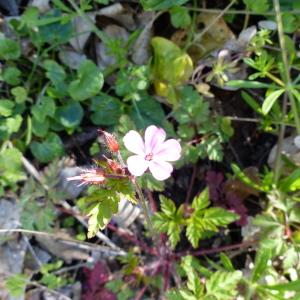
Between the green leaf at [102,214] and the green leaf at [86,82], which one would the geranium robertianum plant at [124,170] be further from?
the green leaf at [86,82]

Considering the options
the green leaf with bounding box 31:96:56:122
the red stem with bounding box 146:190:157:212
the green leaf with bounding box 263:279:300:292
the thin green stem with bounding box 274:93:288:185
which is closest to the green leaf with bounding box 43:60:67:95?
the green leaf with bounding box 31:96:56:122

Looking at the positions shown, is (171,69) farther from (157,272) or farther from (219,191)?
(157,272)

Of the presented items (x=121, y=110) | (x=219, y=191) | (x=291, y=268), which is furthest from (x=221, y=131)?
(x=291, y=268)

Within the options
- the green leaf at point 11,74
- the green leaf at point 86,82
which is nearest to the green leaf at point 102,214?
the green leaf at point 86,82

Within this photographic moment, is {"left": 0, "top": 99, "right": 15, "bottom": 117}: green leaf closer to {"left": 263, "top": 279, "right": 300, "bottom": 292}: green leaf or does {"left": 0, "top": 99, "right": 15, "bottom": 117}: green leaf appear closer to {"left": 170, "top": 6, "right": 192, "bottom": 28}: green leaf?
{"left": 170, "top": 6, "right": 192, "bottom": 28}: green leaf

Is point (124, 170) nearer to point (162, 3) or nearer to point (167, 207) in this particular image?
point (167, 207)

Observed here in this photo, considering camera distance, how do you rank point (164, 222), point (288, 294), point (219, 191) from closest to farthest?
point (164, 222) < point (288, 294) < point (219, 191)

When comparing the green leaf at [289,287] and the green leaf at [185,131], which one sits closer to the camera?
the green leaf at [289,287]

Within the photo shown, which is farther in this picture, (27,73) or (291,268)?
(27,73)
